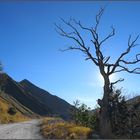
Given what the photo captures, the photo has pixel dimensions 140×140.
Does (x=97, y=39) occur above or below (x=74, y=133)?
above

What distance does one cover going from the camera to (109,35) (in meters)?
36.4

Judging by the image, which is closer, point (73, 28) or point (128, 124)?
point (73, 28)

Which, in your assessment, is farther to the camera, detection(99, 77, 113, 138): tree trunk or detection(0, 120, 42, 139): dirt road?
detection(99, 77, 113, 138): tree trunk

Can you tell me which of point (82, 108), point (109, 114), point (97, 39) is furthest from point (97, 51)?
point (82, 108)

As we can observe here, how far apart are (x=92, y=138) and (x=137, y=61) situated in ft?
38.1

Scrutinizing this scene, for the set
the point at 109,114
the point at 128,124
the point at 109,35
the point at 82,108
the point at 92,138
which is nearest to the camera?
the point at 92,138

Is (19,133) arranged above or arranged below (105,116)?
below

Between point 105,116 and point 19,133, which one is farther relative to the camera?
point 105,116

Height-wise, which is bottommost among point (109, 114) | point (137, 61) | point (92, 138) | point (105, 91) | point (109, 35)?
point (92, 138)

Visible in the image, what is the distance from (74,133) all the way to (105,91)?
795 centimetres

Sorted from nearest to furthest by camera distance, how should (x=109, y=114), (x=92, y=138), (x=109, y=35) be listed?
(x=92, y=138) < (x=109, y=114) < (x=109, y=35)

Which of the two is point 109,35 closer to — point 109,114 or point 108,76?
point 108,76

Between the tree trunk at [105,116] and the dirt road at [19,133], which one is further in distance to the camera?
the tree trunk at [105,116]

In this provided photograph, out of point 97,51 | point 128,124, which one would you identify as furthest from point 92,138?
point 128,124
